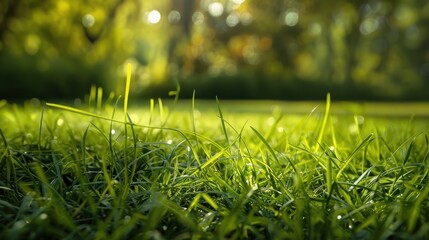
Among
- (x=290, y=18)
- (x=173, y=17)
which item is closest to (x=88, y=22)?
(x=173, y=17)

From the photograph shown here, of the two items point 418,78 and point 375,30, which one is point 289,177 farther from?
point 418,78

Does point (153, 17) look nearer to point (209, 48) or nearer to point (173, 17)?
point (173, 17)

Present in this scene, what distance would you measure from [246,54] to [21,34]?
24248 millimetres

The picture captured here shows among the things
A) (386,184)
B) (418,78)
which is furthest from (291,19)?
(386,184)

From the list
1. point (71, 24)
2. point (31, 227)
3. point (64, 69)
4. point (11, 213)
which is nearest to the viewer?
point (31, 227)

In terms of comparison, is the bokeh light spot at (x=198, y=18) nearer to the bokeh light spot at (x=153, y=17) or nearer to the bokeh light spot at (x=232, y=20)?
the bokeh light spot at (x=232, y=20)

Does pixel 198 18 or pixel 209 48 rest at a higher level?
pixel 198 18

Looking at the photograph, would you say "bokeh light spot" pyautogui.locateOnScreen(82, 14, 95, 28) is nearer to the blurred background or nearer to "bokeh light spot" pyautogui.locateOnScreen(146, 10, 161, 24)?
the blurred background

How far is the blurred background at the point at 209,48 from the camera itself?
11438 mm

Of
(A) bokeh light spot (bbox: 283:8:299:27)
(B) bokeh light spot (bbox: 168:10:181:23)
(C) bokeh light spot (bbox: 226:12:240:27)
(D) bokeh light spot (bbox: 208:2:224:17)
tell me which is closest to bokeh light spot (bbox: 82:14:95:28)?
(B) bokeh light spot (bbox: 168:10:181:23)

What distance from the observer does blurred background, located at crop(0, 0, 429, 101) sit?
1144 centimetres

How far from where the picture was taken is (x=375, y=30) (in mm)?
41938

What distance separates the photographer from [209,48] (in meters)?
37.3


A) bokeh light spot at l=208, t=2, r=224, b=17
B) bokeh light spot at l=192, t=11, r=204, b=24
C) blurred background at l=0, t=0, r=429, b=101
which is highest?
bokeh light spot at l=208, t=2, r=224, b=17
